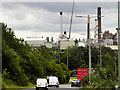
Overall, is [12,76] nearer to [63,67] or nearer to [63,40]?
[63,67]

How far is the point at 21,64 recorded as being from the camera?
5628cm

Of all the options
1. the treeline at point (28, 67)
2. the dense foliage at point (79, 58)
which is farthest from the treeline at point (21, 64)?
the dense foliage at point (79, 58)

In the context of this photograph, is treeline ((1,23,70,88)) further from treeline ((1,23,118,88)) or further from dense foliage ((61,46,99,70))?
dense foliage ((61,46,99,70))

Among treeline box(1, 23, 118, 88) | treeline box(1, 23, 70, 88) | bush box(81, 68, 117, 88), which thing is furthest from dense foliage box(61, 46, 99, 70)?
bush box(81, 68, 117, 88)

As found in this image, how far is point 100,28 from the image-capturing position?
17412 cm

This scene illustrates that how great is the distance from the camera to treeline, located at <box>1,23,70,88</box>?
45.0m

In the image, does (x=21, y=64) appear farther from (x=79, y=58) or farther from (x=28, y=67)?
(x=79, y=58)

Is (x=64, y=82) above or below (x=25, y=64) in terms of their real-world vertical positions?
below

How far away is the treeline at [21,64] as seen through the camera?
45.0 m

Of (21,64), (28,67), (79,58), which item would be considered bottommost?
(79,58)

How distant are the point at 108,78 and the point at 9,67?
595 inches

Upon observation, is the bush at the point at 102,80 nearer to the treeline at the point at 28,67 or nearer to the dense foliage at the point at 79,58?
the treeline at the point at 28,67

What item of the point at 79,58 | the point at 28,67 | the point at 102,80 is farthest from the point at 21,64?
the point at 79,58

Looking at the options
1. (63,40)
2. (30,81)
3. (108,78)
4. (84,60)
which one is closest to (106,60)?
(84,60)
